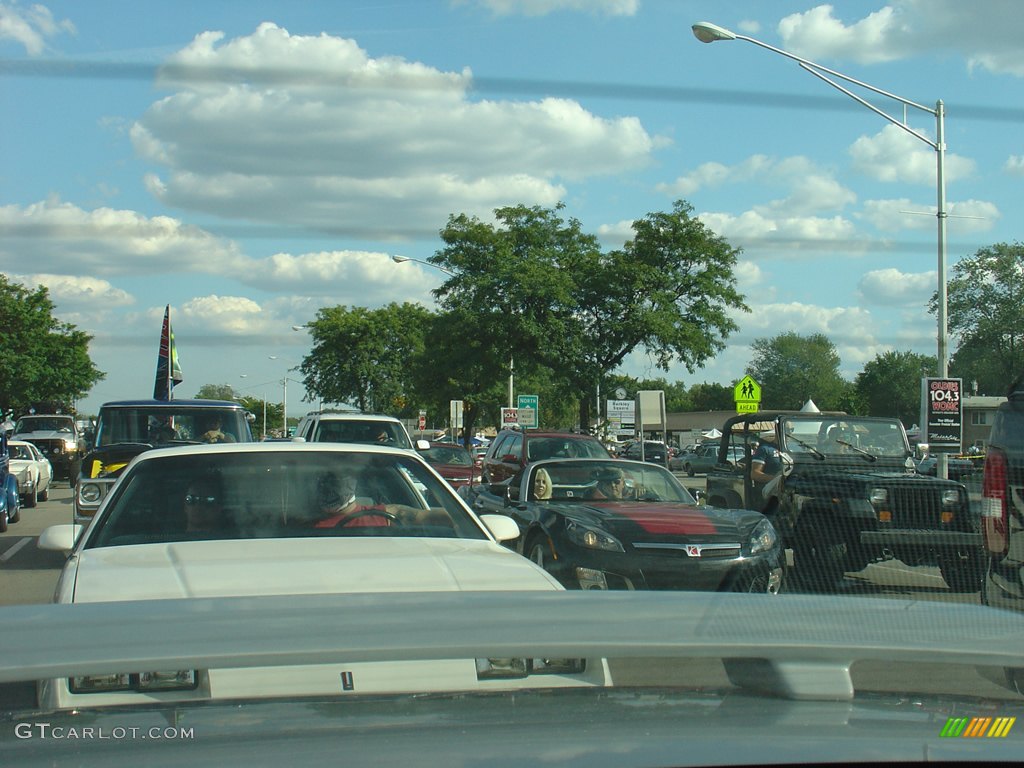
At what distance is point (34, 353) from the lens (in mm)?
52844

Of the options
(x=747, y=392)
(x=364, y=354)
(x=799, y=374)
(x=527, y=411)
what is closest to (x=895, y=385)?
(x=799, y=374)

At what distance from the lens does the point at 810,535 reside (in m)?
10.5

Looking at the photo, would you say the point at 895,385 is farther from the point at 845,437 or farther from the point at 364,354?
the point at 845,437

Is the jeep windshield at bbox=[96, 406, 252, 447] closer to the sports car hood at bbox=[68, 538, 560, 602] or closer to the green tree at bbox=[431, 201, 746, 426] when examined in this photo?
the sports car hood at bbox=[68, 538, 560, 602]

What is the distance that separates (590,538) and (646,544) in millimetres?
468

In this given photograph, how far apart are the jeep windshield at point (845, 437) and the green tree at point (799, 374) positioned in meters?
71.9

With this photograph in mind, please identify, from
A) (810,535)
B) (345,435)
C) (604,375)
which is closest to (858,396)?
(604,375)

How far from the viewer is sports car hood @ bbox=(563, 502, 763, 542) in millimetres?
8438

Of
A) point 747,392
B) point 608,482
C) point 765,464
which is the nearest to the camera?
point 608,482

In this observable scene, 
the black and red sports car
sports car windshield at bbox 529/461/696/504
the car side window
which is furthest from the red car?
the black and red sports car

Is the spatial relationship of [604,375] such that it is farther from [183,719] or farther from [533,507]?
[183,719]

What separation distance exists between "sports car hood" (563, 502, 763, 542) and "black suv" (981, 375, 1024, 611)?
259cm

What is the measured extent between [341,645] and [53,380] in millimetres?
57668

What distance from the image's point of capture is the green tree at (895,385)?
260ft
